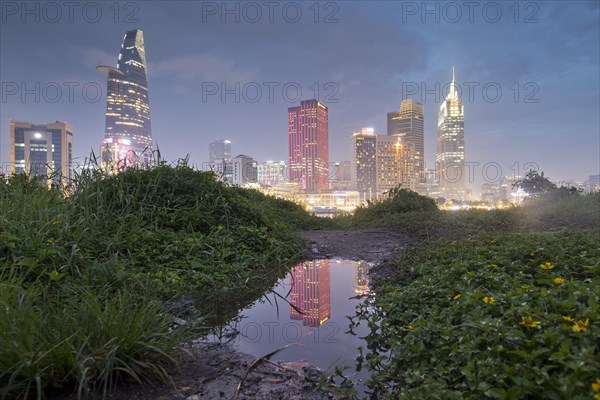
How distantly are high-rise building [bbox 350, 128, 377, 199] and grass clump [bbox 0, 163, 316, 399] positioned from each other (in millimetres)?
44361

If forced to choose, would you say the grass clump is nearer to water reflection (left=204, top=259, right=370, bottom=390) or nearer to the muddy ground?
the muddy ground

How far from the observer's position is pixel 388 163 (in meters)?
49.1

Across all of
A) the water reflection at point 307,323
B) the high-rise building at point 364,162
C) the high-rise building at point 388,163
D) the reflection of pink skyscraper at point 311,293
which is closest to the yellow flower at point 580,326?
the water reflection at point 307,323

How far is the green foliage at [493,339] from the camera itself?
1519 millimetres

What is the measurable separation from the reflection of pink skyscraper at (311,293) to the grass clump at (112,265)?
0.42m

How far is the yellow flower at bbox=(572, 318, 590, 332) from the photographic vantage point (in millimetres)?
1679

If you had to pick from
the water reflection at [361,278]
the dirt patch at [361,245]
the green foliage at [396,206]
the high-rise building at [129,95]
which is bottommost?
the water reflection at [361,278]

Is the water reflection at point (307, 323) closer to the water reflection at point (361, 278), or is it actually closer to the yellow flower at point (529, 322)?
the water reflection at point (361, 278)

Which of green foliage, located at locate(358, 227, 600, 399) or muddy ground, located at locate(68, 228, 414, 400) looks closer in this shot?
green foliage, located at locate(358, 227, 600, 399)

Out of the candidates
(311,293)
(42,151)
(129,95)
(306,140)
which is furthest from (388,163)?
(129,95)

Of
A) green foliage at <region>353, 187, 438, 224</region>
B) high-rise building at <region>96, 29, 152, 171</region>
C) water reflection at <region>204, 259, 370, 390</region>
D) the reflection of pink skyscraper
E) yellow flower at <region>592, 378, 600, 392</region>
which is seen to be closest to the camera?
yellow flower at <region>592, 378, 600, 392</region>

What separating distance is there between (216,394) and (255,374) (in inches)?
13.4

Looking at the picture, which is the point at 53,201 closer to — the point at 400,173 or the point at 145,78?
the point at 400,173

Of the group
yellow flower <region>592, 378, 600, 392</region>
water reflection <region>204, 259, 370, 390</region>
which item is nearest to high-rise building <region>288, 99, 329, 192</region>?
water reflection <region>204, 259, 370, 390</region>
